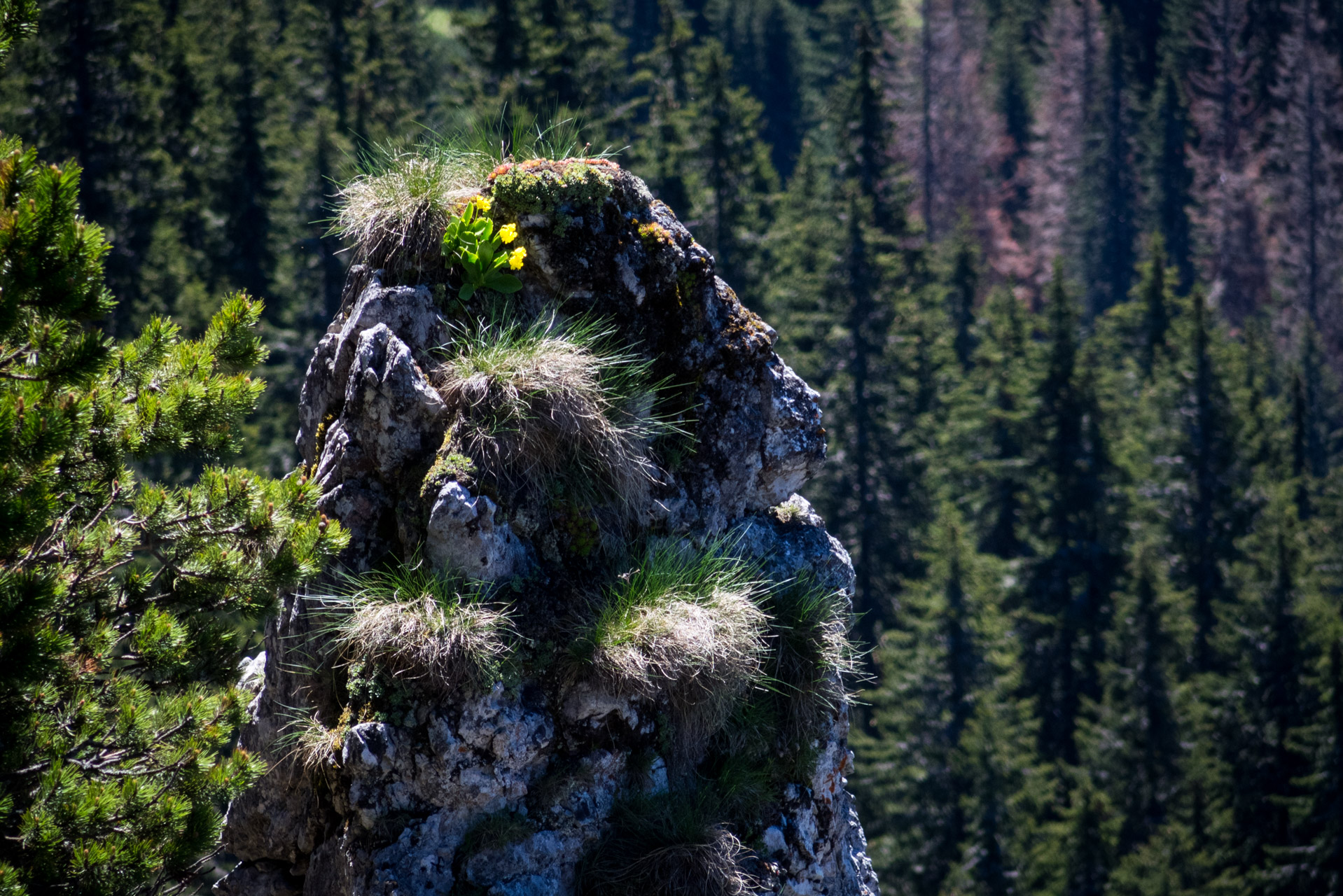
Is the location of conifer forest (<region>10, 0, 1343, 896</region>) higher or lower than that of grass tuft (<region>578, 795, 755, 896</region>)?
lower

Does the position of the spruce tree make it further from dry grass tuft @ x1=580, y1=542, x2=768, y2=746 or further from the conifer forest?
dry grass tuft @ x1=580, y1=542, x2=768, y2=746

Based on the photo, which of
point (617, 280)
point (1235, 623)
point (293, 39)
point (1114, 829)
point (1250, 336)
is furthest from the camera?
point (1250, 336)

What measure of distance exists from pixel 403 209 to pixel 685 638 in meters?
2.97

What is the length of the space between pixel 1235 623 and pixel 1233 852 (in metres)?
6.42

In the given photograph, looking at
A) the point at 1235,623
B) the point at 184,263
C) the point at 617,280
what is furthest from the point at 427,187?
the point at 1235,623

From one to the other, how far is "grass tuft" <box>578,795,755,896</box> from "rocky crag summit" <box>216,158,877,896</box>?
0.05ft

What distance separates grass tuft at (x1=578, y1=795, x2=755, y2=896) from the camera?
545 cm

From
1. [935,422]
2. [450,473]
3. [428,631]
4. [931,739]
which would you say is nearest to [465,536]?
[450,473]

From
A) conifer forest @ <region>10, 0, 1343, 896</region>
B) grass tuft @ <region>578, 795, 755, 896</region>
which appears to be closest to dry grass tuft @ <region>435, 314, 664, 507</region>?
grass tuft @ <region>578, 795, 755, 896</region>

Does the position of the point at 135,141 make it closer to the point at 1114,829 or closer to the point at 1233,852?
the point at 1114,829

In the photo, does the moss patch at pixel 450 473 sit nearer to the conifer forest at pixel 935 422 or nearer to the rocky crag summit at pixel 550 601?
the rocky crag summit at pixel 550 601

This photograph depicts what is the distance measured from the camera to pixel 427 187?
623 centimetres

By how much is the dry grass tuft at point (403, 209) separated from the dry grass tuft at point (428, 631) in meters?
1.90

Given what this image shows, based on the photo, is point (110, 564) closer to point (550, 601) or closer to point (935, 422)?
point (550, 601)
